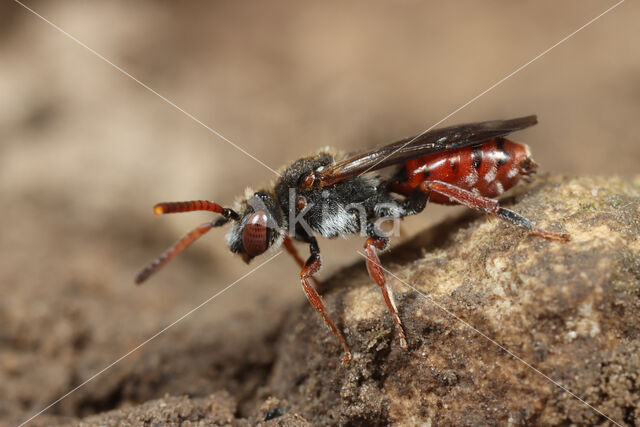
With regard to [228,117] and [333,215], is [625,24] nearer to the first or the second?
[228,117]

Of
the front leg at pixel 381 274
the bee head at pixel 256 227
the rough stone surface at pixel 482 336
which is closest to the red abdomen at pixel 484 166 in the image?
the rough stone surface at pixel 482 336

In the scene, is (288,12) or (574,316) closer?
(574,316)

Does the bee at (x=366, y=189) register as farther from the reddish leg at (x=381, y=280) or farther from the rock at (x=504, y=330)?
the rock at (x=504, y=330)

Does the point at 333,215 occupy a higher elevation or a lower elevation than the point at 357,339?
higher

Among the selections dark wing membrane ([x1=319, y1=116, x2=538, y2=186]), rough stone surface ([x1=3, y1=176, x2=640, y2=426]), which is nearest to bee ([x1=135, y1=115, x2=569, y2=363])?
dark wing membrane ([x1=319, y1=116, x2=538, y2=186])

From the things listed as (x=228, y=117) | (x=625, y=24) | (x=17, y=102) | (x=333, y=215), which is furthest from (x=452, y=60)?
(x=17, y=102)

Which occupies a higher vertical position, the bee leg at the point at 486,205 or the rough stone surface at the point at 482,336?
the bee leg at the point at 486,205

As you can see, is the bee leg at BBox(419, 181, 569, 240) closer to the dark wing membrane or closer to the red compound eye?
the dark wing membrane
